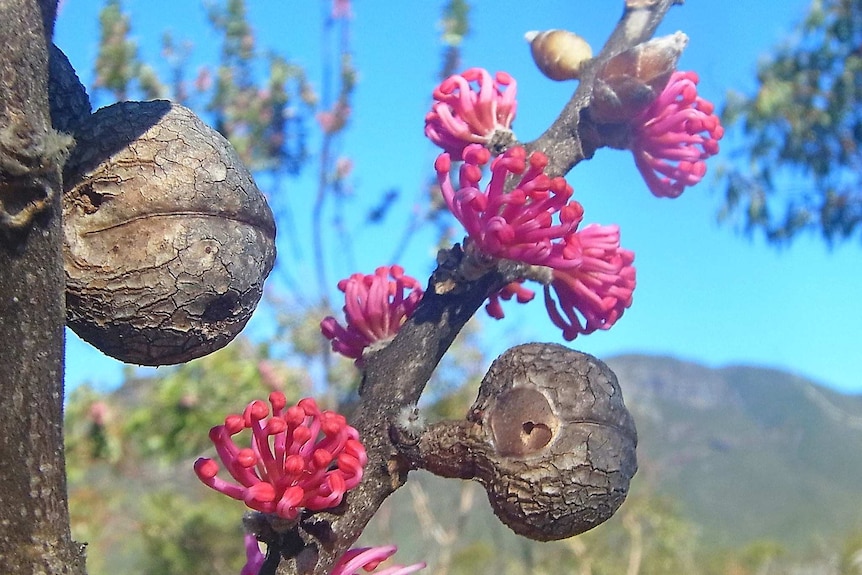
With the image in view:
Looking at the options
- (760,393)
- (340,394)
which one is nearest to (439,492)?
(340,394)

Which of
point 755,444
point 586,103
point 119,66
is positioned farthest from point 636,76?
point 755,444

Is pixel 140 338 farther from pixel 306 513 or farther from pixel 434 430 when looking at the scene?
pixel 434 430

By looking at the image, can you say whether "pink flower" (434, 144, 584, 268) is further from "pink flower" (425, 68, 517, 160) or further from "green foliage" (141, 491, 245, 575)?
"green foliage" (141, 491, 245, 575)

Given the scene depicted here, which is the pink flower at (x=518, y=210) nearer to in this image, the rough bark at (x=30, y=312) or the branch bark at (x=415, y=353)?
the branch bark at (x=415, y=353)

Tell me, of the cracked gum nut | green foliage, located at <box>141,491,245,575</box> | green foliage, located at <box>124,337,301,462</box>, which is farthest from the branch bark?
green foliage, located at <box>141,491,245,575</box>

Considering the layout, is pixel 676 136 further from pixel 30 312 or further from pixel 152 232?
pixel 30 312

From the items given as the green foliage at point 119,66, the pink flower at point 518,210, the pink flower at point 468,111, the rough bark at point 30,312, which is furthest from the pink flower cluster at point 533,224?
the green foliage at point 119,66

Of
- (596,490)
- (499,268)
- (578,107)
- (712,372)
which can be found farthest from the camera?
(712,372)
